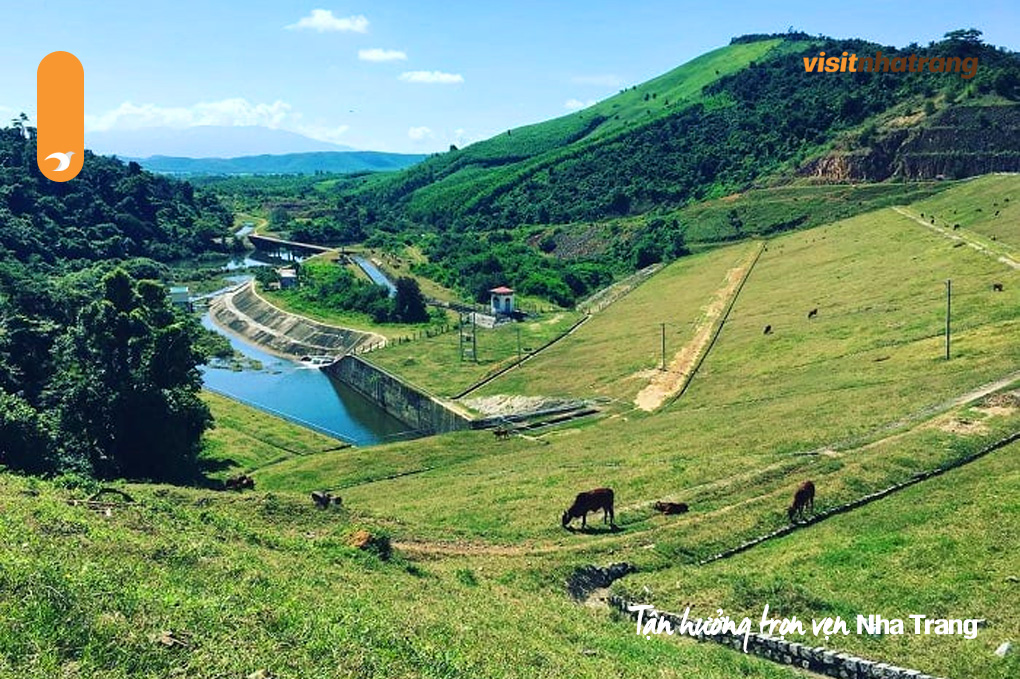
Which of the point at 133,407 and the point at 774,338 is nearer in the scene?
the point at 133,407

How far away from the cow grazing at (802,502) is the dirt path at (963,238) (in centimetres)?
4285

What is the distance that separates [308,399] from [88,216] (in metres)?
101

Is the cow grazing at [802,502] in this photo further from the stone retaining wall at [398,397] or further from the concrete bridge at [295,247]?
the concrete bridge at [295,247]

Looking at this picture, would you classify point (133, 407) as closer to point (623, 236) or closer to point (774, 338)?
point (774, 338)

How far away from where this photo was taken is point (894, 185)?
381 ft

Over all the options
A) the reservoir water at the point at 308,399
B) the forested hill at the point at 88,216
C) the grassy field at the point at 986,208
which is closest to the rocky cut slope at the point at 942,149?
the grassy field at the point at 986,208

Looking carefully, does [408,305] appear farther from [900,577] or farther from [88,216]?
[900,577]

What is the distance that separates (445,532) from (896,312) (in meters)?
43.0

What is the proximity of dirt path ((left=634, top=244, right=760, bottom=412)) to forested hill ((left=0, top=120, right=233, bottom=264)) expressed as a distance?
4068 inches

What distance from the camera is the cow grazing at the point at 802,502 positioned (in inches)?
1035

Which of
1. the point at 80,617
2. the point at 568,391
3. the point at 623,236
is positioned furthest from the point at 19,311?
the point at 623,236

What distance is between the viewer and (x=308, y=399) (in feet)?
267

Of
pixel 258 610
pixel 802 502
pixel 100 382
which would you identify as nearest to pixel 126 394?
pixel 100 382

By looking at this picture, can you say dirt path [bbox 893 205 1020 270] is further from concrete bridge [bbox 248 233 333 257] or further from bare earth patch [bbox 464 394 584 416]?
concrete bridge [bbox 248 233 333 257]
